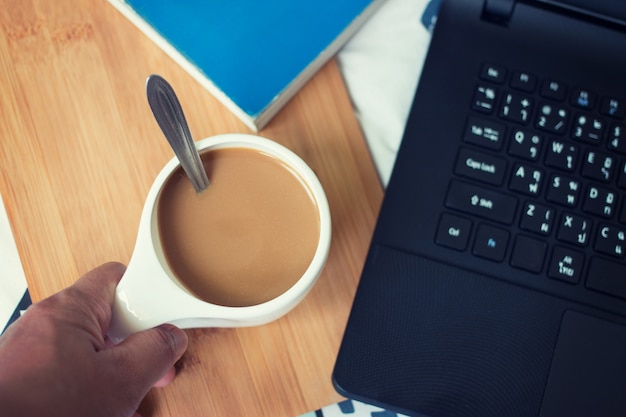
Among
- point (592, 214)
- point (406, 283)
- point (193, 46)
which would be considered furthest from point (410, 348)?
point (193, 46)

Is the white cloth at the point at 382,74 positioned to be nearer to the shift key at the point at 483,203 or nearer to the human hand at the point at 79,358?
the shift key at the point at 483,203

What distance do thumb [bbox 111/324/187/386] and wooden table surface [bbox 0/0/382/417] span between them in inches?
2.7

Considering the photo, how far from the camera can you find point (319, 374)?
41 centimetres

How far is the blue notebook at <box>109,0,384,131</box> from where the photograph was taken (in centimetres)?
43

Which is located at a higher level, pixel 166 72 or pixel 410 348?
pixel 166 72

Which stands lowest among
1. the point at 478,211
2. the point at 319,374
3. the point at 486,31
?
the point at 319,374

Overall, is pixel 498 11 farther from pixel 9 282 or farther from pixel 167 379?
pixel 9 282

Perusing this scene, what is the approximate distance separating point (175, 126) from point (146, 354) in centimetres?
12

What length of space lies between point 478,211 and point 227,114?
185 millimetres

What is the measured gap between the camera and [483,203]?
1.33 feet

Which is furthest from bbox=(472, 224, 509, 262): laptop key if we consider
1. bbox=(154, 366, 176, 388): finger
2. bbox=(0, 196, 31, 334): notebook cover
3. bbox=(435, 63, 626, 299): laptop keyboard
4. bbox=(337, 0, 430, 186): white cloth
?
bbox=(0, 196, 31, 334): notebook cover

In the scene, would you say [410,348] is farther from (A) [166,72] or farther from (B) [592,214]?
(A) [166,72]

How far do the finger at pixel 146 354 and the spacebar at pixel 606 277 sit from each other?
0.87ft

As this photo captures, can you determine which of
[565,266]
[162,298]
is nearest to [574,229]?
[565,266]
